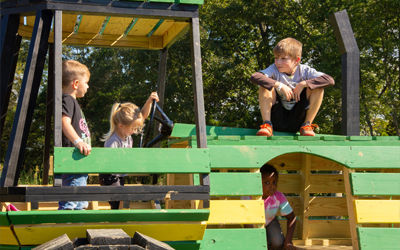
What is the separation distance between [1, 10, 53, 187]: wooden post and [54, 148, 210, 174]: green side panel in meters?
0.45

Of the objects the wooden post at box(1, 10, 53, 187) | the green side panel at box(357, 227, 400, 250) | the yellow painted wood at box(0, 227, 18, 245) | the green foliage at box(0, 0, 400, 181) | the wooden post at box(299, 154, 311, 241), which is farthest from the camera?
the green foliage at box(0, 0, 400, 181)

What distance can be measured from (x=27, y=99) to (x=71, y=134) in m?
0.47

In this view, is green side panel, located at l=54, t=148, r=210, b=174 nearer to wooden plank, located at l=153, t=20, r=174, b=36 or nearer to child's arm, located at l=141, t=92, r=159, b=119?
child's arm, located at l=141, t=92, r=159, b=119

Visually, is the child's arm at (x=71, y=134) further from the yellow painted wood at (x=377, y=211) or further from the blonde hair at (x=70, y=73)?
the yellow painted wood at (x=377, y=211)

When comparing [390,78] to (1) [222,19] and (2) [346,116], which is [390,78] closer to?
(1) [222,19]

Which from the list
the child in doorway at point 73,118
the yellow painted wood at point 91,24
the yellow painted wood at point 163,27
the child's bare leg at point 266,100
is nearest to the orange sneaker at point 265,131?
the child's bare leg at point 266,100

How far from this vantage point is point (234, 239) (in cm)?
386

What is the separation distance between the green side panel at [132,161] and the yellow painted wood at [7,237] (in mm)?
626

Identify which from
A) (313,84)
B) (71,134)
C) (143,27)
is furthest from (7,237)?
(313,84)

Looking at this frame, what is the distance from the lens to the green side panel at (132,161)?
10.8 feet

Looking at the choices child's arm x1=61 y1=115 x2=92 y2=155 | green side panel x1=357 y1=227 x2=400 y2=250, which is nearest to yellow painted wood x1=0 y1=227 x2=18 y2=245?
child's arm x1=61 y1=115 x2=92 y2=155

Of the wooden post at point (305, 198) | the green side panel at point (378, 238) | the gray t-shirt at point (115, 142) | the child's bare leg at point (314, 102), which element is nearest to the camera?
the green side panel at point (378, 238)

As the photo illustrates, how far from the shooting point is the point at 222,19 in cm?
1764

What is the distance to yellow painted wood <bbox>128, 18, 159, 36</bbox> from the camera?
4.76 m
